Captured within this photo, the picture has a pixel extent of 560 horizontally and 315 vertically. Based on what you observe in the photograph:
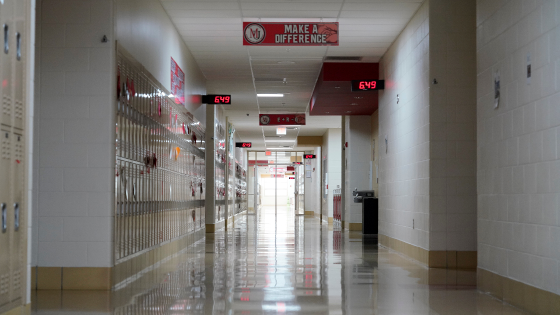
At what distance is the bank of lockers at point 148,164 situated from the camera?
6352 mm

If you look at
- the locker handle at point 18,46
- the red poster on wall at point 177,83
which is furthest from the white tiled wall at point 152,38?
the locker handle at point 18,46

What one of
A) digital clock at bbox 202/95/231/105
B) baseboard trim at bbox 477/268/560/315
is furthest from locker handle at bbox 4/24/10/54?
digital clock at bbox 202/95/231/105

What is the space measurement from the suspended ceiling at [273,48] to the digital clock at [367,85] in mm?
513

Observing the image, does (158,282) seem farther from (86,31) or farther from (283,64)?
(283,64)

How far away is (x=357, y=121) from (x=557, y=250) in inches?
494

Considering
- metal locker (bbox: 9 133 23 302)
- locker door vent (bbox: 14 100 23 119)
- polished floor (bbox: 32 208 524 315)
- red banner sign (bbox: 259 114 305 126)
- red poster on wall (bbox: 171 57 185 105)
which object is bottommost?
polished floor (bbox: 32 208 524 315)

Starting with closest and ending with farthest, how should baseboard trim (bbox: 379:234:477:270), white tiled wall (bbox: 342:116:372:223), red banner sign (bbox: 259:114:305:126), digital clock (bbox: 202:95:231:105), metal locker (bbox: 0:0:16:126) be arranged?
metal locker (bbox: 0:0:16:126) < baseboard trim (bbox: 379:234:477:270) < digital clock (bbox: 202:95:231:105) < white tiled wall (bbox: 342:116:372:223) < red banner sign (bbox: 259:114:305:126)

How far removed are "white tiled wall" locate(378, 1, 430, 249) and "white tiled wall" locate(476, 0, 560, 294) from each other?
6.96 feet

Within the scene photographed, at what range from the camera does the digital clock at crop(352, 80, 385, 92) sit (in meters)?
11.2

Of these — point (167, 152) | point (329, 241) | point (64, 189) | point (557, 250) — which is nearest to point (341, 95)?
point (329, 241)

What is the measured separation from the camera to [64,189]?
19.6ft

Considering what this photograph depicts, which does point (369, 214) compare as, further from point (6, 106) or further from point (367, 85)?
point (6, 106)

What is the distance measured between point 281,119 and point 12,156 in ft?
47.1

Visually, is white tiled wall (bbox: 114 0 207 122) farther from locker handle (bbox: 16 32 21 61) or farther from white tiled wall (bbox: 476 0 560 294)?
white tiled wall (bbox: 476 0 560 294)
